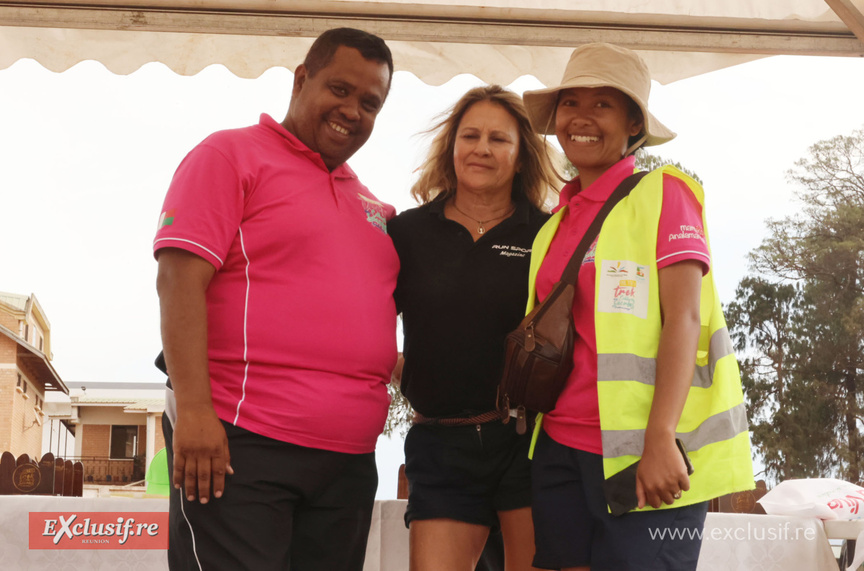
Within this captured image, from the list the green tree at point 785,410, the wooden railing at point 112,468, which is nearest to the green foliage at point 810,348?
the green tree at point 785,410

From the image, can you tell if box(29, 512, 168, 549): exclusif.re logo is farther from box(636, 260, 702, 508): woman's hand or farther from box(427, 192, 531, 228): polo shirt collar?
box(636, 260, 702, 508): woman's hand

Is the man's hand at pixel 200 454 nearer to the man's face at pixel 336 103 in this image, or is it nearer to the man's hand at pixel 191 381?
the man's hand at pixel 191 381

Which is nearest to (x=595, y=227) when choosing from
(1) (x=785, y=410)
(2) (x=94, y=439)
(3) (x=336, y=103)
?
(3) (x=336, y=103)

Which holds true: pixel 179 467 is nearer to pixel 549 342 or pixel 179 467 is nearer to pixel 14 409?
pixel 549 342

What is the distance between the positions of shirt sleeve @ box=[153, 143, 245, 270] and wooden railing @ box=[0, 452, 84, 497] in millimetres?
2200

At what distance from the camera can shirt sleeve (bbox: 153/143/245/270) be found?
1921 mm

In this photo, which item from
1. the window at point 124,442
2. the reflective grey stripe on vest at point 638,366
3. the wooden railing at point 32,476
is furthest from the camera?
the window at point 124,442

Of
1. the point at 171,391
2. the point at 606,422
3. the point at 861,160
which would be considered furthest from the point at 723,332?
the point at 861,160

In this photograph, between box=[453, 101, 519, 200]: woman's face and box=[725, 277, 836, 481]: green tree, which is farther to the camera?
box=[725, 277, 836, 481]: green tree

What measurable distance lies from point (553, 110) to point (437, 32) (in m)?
1.23

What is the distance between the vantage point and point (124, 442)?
32.3 metres

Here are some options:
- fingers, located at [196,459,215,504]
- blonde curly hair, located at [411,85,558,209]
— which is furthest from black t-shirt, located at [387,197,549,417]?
fingers, located at [196,459,215,504]

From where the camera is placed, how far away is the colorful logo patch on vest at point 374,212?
2.35 m

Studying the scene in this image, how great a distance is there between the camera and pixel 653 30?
3578 millimetres
